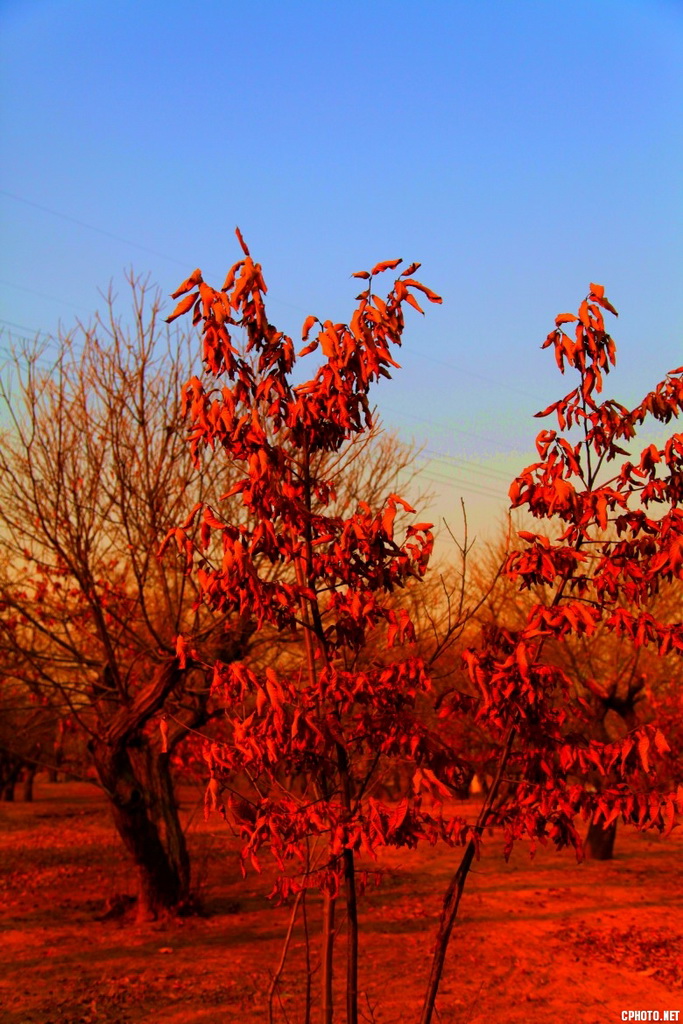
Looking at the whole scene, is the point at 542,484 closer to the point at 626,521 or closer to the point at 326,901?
the point at 626,521

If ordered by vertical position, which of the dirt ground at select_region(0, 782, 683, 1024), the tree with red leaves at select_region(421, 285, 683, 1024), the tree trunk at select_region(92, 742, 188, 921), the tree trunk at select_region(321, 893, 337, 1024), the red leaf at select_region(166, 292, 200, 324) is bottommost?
the dirt ground at select_region(0, 782, 683, 1024)

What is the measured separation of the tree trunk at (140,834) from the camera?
9406 millimetres

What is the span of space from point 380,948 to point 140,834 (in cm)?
299

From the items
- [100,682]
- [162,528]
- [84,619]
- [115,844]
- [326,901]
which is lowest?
[115,844]

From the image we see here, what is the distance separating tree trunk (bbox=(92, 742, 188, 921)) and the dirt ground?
0.33 m

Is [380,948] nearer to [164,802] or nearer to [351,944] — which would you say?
[164,802]

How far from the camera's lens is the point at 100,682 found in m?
10.0

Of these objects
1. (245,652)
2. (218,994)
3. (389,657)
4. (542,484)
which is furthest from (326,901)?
(389,657)

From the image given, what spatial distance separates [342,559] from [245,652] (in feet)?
21.1

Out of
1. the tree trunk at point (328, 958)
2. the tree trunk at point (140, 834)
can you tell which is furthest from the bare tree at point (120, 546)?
the tree trunk at point (328, 958)

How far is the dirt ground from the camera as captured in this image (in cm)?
654

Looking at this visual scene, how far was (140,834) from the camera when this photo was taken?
9.52m

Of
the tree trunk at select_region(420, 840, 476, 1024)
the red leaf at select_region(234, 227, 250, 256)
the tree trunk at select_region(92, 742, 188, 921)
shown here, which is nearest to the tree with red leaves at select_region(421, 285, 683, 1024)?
the tree trunk at select_region(420, 840, 476, 1024)

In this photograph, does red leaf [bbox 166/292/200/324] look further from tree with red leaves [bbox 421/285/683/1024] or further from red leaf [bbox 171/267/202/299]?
tree with red leaves [bbox 421/285/683/1024]
